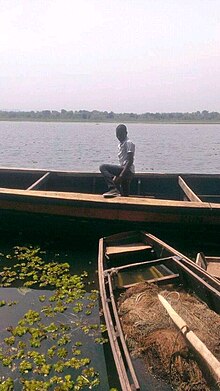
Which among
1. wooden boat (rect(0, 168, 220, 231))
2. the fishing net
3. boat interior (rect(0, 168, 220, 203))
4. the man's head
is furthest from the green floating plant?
boat interior (rect(0, 168, 220, 203))

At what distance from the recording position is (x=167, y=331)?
459cm

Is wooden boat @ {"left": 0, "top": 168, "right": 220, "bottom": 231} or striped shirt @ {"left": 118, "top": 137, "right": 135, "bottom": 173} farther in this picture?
striped shirt @ {"left": 118, "top": 137, "right": 135, "bottom": 173}

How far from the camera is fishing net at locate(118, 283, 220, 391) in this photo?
405cm

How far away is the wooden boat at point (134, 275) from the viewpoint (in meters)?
4.13

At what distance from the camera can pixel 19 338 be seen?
16.9 ft

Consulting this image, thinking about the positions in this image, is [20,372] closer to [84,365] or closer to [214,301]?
[84,365]

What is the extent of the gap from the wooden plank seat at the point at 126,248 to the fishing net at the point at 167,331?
134 cm

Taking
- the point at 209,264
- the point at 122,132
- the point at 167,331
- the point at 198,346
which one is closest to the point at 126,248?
the point at 209,264

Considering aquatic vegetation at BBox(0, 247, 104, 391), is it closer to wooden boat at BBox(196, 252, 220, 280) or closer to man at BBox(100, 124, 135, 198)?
wooden boat at BBox(196, 252, 220, 280)

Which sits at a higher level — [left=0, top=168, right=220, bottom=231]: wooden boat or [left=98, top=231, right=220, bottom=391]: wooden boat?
[left=0, top=168, right=220, bottom=231]: wooden boat

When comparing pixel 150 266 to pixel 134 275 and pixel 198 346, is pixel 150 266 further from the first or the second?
pixel 198 346

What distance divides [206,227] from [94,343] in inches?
151

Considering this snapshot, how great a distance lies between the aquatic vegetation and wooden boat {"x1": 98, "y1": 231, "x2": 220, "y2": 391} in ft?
2.03

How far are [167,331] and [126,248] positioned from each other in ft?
8.82
